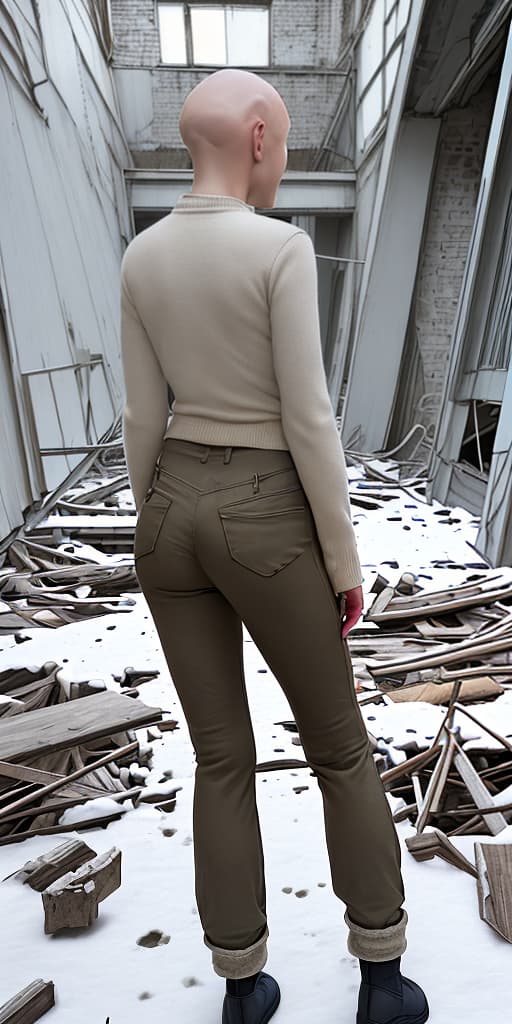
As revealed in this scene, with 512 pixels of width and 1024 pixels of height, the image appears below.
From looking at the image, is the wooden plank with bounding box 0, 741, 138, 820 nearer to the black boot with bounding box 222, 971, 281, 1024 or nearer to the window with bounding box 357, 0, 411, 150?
the black boot with bounding box 222, 971, 281, 1024

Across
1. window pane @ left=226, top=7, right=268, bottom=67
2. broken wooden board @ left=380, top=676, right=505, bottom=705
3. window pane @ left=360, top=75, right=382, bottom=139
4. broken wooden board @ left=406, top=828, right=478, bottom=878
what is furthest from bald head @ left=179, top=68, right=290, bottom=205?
window pane @ left=226, top=7, right=268, bottom=67

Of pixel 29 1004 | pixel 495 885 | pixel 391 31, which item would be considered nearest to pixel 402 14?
pixel 391 31

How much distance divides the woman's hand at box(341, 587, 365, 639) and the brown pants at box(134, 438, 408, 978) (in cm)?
3

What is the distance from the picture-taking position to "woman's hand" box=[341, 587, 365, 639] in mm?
1203

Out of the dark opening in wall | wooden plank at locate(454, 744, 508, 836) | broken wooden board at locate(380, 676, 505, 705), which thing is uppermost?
wooden plank at locate(454, 744, 508, 836)

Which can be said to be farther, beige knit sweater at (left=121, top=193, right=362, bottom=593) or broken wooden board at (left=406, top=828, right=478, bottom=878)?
broken wooden board at (left=406, top=828, right=478, bottom=878)

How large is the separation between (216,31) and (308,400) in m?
15.2

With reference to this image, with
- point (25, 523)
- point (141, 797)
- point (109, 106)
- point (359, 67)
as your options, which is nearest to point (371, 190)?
point (359, 67)

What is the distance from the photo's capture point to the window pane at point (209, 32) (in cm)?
1337

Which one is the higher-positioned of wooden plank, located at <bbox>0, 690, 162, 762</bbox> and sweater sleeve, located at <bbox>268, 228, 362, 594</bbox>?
sweater sleeve, located at <bbox>268, 228, 362, 594</bbox>

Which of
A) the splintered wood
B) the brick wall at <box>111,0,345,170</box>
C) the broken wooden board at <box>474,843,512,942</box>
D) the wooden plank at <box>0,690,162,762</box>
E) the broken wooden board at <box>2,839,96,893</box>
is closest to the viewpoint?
the broken wooden board at <box>474,843,512,942</box>

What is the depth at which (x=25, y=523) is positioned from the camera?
4812 mm

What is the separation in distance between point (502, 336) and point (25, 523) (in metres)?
3.62

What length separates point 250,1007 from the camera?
1.28m
